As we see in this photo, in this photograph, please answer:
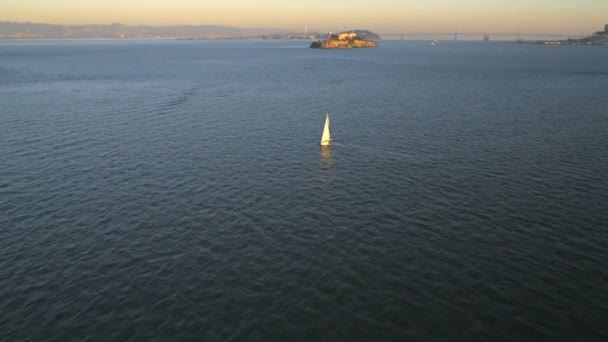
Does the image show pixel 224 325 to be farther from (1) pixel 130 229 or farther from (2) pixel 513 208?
(2) pixel 513 208

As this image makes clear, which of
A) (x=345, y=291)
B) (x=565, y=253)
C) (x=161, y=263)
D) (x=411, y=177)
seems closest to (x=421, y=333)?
(x=345, y=291)

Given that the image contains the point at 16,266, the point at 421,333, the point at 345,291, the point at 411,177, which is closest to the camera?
the point at 421,333

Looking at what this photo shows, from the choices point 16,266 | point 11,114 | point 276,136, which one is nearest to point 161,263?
point 16,266

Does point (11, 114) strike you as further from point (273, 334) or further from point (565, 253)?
point (565, 253)

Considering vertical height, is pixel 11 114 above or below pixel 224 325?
above

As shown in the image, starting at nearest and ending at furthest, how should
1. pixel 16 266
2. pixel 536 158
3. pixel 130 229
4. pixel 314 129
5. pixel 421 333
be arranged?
pixel 421 333
pixel 16 266
pixel 130 229
pixel 536 158
pixel 314 129

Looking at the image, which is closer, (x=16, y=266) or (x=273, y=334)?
(x=273, y=334)
